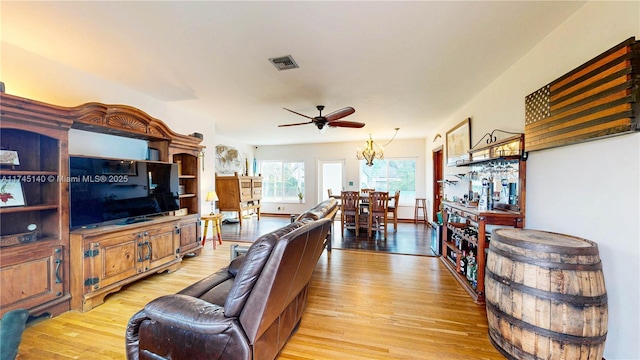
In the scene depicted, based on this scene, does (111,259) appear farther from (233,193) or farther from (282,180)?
(282,180)

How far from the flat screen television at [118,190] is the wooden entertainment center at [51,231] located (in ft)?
0.28

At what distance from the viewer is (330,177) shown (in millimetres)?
7914

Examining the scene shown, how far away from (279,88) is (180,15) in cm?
149

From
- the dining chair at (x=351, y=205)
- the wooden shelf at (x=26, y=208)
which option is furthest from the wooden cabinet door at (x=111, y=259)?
the dining chair at (x=351, y=205)

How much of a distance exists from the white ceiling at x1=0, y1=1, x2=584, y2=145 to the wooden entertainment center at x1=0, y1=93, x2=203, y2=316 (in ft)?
2.07

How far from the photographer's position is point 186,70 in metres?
2.67

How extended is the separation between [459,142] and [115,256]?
16.5 feet

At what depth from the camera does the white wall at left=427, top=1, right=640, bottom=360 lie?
4.48 feet

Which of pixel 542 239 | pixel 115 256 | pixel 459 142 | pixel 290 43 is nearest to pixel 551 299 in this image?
pixel 542 239

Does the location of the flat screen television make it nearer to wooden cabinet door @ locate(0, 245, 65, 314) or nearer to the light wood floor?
wooden cabinet door @ locate(0, 245, 65, 314)

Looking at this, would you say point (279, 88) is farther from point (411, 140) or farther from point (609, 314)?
point (411, 140)

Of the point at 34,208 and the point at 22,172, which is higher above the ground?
the point at 22,172

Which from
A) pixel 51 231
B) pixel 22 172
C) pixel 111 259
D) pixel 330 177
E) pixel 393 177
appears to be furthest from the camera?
pixel 330 177

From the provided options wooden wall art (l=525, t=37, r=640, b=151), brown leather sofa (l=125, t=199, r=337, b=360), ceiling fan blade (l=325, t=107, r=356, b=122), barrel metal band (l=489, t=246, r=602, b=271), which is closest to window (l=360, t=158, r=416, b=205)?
ceiling fan blade (l=325, t=107, r=356, b=122)
